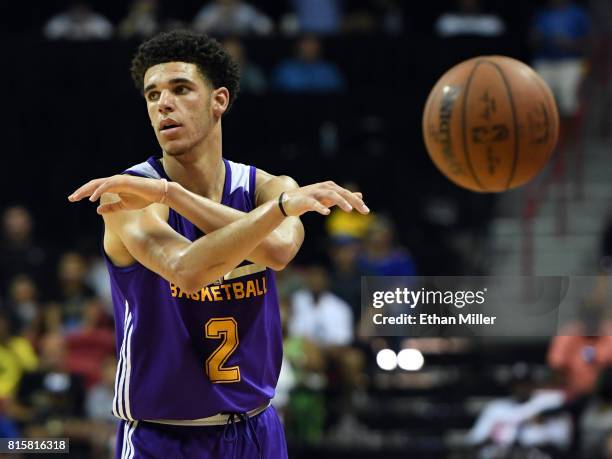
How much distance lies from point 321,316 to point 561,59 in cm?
373

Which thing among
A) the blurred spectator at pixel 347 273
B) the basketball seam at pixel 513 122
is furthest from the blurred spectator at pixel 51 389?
the basketball seam at pixel 513 122

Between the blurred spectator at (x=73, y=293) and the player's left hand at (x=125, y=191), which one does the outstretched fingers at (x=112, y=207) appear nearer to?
the player's left hand at (x=125, y=191)

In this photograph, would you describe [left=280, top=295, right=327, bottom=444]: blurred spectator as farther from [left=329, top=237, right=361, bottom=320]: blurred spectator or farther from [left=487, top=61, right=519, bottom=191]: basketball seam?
[left=487, top=61, right=519, bottom=191]: basketball seam

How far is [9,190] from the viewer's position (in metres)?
12.7

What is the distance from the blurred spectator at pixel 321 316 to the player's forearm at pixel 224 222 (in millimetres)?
6188

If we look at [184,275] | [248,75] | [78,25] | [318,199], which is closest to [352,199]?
[318,199]

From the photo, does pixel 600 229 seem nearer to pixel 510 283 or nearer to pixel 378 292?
pixel 510 283

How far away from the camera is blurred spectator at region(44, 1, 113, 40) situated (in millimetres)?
12768

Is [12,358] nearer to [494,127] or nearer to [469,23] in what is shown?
[494,127]

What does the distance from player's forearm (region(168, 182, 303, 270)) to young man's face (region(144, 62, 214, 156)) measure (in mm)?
383

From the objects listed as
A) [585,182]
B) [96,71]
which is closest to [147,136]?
[96,71]

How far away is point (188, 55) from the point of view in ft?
14.0

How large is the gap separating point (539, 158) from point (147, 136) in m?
6.48

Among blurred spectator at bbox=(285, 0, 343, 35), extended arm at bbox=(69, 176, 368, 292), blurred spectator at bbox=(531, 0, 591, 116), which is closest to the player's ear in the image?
extended arm at bbox=(69, 176, 368, 292)
